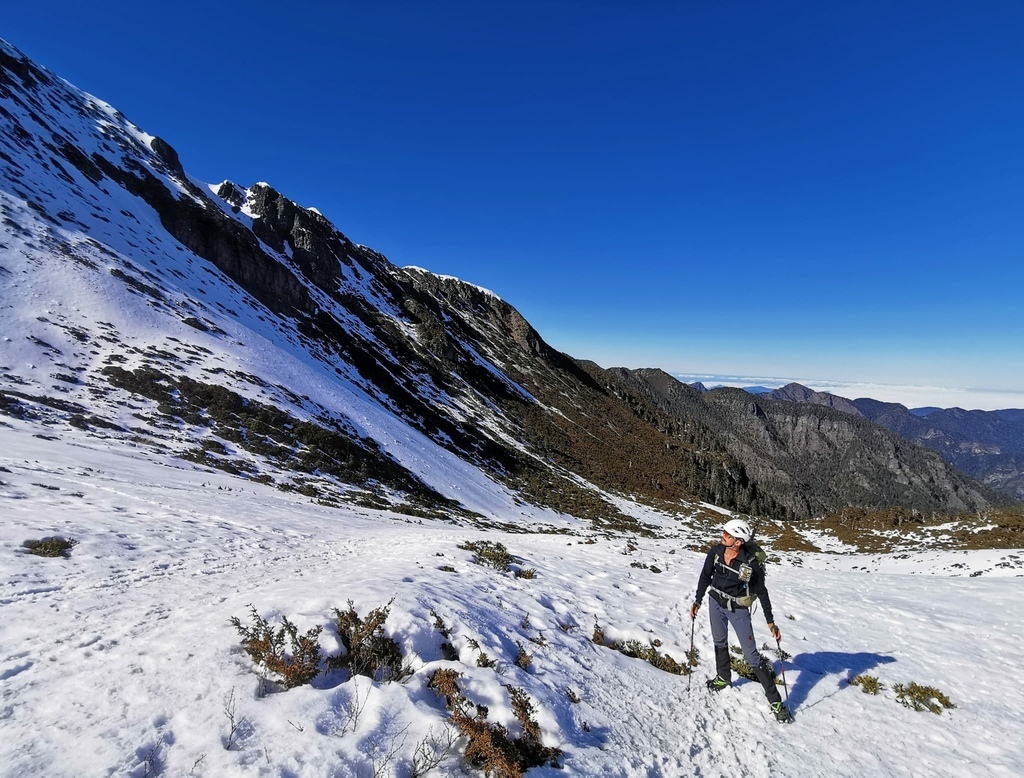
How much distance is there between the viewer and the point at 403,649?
665 cm

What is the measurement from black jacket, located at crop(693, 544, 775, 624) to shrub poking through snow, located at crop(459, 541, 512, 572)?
6458 mm

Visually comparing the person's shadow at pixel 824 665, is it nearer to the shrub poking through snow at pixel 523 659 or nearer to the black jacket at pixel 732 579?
the black jacket at pixel 732 579

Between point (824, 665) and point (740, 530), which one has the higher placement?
point (740, 530)

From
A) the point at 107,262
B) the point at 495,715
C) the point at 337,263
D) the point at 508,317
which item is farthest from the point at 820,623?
the point at 508,317

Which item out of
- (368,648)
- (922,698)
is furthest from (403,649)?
(922,698)

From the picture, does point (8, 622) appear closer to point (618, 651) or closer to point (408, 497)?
point (618, 651)

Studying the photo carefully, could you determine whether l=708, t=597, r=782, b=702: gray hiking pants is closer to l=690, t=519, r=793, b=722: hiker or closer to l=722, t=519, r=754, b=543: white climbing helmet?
l=690, t=519, r=793, b=722: hiker

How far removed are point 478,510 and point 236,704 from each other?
97.6 feet

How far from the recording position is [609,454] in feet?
250

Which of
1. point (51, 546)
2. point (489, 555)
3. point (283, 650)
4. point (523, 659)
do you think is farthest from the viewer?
point (489, 555)

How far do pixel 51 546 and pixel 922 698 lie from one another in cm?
1620

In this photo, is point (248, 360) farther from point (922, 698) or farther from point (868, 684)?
point (922, 698)

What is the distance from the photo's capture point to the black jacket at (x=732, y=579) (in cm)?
725

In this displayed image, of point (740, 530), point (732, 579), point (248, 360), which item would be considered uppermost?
point (248, 360)
